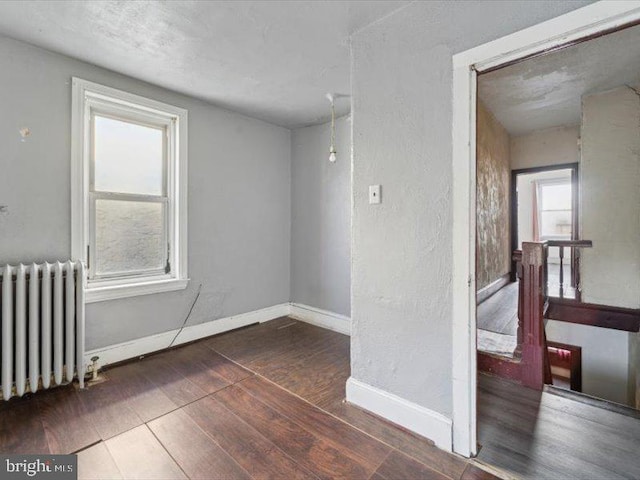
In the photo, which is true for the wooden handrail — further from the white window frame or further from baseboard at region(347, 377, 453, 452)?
the white window frame

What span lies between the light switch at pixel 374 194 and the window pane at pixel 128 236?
2042 mm

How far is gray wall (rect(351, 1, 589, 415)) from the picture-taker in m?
1.56

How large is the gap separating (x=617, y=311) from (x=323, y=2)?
4052 mm

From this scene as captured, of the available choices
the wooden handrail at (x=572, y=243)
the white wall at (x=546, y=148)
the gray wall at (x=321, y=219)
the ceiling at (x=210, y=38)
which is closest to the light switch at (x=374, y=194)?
the ceiling at (x=210, y=38)

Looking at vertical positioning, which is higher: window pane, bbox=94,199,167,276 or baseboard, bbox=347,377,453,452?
window pane, bbox=94,199,167,276

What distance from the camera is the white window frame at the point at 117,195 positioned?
7.45ft

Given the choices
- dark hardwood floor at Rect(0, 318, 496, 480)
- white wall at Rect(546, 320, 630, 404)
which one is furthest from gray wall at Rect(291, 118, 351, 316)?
white wall at Rect(546, 320, 630, 404)

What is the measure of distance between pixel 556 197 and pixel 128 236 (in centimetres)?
800

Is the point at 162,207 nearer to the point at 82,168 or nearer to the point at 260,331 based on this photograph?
the point at 82,168

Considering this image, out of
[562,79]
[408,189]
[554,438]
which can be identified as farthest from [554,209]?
[408,189]

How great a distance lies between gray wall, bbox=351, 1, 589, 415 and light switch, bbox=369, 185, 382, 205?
32 millimetres

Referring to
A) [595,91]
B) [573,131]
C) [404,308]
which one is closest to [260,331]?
[404,308]

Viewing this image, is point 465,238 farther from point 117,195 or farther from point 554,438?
point 117,195

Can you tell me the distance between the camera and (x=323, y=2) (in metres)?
1.68
